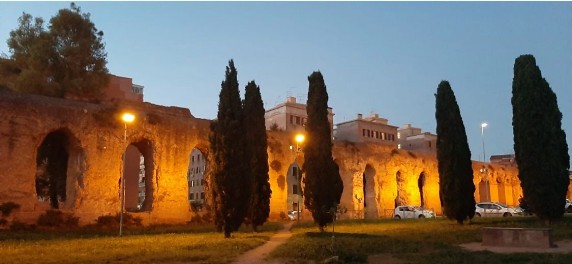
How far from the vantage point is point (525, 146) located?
25.4m

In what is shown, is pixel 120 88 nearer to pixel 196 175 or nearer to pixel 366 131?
pixel 366 131

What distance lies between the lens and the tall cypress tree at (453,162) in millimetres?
26875

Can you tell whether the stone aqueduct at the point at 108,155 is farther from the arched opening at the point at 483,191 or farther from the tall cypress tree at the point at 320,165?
the arched opening at the point at 483,191

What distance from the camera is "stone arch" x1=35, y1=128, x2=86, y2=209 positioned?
26859 millimetres

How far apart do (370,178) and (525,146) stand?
21.0 meters

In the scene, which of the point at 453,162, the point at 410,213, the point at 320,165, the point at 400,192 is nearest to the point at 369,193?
the point at 400,192

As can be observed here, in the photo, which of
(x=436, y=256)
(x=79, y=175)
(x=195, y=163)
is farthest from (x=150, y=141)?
(x=195, y=163)

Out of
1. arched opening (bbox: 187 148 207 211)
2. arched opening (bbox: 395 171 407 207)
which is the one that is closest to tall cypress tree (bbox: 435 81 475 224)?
arched opening (bbox: 395 171 407 207)

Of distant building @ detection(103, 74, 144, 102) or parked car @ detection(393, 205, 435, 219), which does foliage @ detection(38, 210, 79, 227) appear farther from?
parked car @ detection(393, 205, 435, 219)

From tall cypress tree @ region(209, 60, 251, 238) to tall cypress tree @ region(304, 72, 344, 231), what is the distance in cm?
313

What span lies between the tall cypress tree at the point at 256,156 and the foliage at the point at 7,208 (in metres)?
11.2

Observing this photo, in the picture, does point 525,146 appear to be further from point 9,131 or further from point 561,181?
point 9,131

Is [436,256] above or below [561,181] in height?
below

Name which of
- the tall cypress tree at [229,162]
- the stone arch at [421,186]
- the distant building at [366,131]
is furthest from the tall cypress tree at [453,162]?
the distant building at [366,131]
